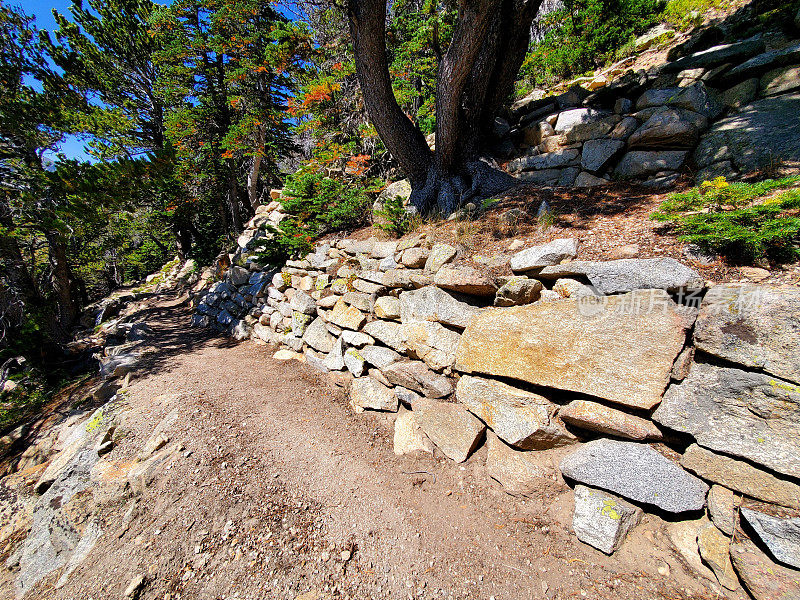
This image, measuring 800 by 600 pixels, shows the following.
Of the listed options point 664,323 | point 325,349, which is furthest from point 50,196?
point 664,323

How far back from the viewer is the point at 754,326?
1.72 m

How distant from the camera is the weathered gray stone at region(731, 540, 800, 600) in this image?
55.6 inches

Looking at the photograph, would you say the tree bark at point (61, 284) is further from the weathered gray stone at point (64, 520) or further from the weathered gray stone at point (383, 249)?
the weathered gray stone at point (383, 249)

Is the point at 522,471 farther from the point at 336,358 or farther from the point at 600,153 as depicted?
the point at 600,153

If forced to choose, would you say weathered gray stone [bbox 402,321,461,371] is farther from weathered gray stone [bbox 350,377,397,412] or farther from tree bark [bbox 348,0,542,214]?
tree bark [bbox 348,0,542,214]

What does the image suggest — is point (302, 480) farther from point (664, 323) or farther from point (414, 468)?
point (664, 323)

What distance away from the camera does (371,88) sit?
4414 millimetres

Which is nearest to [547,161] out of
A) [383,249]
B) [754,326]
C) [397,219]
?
[397,219]

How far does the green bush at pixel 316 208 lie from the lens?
5.32m

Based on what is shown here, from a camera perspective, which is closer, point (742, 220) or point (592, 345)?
point (742, 220)

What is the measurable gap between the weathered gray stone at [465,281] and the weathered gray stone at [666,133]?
284 centimetres

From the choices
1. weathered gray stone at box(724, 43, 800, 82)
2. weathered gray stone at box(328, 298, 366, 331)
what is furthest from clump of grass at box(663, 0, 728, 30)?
weathered gray stone at box(328, 298, 366, 331)

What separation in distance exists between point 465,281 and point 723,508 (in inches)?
89.6

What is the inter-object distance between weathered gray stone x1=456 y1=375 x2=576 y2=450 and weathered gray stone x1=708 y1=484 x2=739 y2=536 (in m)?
0.74
